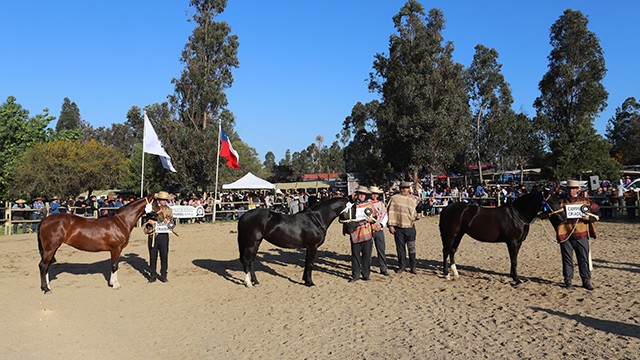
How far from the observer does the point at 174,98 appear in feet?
95.8

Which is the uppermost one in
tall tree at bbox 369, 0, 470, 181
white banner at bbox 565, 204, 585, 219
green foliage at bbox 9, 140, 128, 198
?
tall tree at bbox 369, 0, 470, 181

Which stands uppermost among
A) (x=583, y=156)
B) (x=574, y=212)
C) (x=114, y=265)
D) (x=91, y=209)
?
(x=583, y=156)

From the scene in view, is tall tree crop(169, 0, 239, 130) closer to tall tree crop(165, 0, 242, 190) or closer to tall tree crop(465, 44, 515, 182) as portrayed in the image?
tall tree crop(165, 0, 242, 190)

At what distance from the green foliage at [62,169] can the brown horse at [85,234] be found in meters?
23.0

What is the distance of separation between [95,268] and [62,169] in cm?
2518

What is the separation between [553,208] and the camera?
22.7 feet

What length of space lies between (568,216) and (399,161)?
24632mm

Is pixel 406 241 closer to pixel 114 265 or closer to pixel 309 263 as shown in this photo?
pixel 309 263

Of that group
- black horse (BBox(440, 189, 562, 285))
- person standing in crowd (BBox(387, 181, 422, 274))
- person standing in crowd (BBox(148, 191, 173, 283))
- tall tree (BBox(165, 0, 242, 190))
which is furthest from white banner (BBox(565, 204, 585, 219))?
tall tree (BBox(165, 0, 242, 190))

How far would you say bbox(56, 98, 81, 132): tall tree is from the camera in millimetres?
79000

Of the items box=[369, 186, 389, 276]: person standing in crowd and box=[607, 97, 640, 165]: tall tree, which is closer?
box=[369, 186, 389, 276]: person standing in crowd

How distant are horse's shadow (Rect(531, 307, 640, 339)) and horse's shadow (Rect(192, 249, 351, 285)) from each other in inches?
164

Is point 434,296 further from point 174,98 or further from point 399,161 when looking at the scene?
point 174,98

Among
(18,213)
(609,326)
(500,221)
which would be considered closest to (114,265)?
(500,221)
